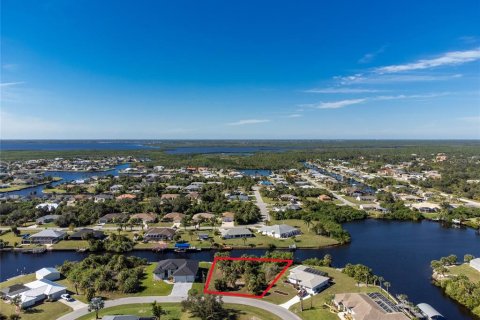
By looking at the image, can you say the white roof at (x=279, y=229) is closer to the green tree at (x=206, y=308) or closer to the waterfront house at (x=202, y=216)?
the waterfront house at (x=202, y=216)

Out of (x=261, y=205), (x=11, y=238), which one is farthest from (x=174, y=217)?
(x=11, y=238)

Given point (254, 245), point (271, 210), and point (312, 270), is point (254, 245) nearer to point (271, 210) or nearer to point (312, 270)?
point (312, 270)

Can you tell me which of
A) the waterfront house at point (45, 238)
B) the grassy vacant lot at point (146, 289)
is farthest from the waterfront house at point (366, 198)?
the waterfront house at point (45, 238)

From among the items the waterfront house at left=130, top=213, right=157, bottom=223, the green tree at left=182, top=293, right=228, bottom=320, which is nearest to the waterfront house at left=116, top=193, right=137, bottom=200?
the waterfront house at left=130, top=213, right=157, bottom=223

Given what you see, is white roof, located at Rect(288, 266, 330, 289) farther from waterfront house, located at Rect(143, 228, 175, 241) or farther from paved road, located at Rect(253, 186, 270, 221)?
paved road, located at Rect(253, 186, 270, 221)

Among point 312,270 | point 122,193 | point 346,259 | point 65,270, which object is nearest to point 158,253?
point 65,270

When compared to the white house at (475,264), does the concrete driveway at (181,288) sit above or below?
below

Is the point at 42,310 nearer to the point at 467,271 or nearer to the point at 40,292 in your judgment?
the point at 40,292
